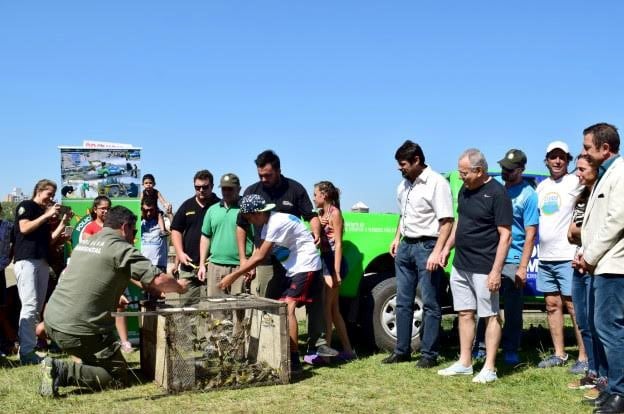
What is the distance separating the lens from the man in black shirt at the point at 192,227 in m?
7.57

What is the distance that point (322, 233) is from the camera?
23.5 ft

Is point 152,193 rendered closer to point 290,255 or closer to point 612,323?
point 290,255

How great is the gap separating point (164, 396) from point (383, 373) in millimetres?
1990

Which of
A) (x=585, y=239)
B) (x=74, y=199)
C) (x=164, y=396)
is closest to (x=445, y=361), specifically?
(x=585, y=239)

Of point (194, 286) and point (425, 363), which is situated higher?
point (194, 286)

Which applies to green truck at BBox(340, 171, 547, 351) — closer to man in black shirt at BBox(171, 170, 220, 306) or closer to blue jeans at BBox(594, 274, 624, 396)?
man in black shirt at BBox(171, 170, 220, 306)

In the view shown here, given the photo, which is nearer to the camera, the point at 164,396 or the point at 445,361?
the point at 164,396

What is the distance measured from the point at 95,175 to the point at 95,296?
11.4ft

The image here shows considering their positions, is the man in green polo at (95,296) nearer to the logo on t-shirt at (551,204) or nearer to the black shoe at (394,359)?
the black shoe at (394,359)

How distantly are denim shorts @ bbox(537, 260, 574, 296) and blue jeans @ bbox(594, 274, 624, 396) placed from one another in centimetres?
161

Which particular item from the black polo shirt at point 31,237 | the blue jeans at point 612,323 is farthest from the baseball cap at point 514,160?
the black polo shirt at point 31,237

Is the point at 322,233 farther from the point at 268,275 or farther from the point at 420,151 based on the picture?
A: the point at 420,151

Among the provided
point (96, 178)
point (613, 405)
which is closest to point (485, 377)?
point (613, 405)

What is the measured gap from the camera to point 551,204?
6.62 metres
